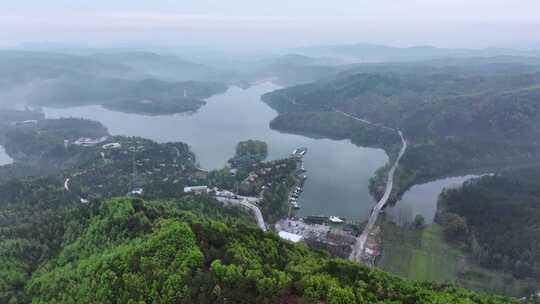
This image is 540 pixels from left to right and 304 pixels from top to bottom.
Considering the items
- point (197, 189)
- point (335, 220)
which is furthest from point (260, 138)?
point (335, 220)

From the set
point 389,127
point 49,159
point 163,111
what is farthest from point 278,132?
point 49,159

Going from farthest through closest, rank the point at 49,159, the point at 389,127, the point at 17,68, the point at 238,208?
1. the point at 17,68
2. the point at 389,127
3. the point at 49,159
4. the point at 238,208

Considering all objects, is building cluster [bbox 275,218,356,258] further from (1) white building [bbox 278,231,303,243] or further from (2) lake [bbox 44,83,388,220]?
(2) lake [bbox 44,83,388,220]

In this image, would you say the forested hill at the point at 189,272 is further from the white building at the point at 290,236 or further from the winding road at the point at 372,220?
the winding road at the point at 372,220

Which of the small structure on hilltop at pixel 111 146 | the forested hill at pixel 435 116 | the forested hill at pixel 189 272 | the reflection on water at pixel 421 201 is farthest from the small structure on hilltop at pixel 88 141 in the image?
Result: the reflection on water at pixel 421 201

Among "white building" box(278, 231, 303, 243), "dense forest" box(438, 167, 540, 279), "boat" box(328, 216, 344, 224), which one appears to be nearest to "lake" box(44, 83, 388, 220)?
"boat" box(328, 216, 344, 224)

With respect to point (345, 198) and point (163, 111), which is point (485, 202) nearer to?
point (345, 198)
